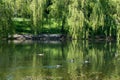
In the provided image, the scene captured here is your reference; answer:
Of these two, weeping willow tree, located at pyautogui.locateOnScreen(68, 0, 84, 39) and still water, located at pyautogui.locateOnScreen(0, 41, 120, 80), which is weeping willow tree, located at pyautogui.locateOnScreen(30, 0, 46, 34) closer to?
weeping willow tree, located at pyautogui.locateOnScreen(68, 0, 84, 39)

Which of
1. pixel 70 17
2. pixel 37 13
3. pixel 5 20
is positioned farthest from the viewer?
pixel 37 13

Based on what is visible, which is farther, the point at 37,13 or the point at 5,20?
the point at 37,13

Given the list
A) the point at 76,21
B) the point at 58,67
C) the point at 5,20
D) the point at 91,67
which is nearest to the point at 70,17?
the point at 76,21

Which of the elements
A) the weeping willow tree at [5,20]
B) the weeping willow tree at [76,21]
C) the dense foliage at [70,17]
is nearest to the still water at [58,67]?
the weeping willow tree at [5,20]

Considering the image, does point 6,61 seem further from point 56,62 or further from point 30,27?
point 30,27

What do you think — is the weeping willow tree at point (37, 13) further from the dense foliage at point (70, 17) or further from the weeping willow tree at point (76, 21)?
the weeping willow tree at point (76, 21)

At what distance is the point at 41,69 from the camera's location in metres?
27.0

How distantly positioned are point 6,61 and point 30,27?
27562mm

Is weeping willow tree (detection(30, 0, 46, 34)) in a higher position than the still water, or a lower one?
higher

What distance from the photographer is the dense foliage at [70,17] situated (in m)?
51.4

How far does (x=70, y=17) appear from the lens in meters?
52.6

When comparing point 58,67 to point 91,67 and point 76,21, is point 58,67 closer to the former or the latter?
point 91,67

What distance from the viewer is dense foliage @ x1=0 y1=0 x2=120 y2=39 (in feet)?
169

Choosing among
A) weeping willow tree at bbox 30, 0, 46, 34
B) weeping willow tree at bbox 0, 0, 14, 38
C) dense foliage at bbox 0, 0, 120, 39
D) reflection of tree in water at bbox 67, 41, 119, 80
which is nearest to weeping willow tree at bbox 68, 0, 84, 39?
dense foliage at bbox 0, 0, 120, 39
